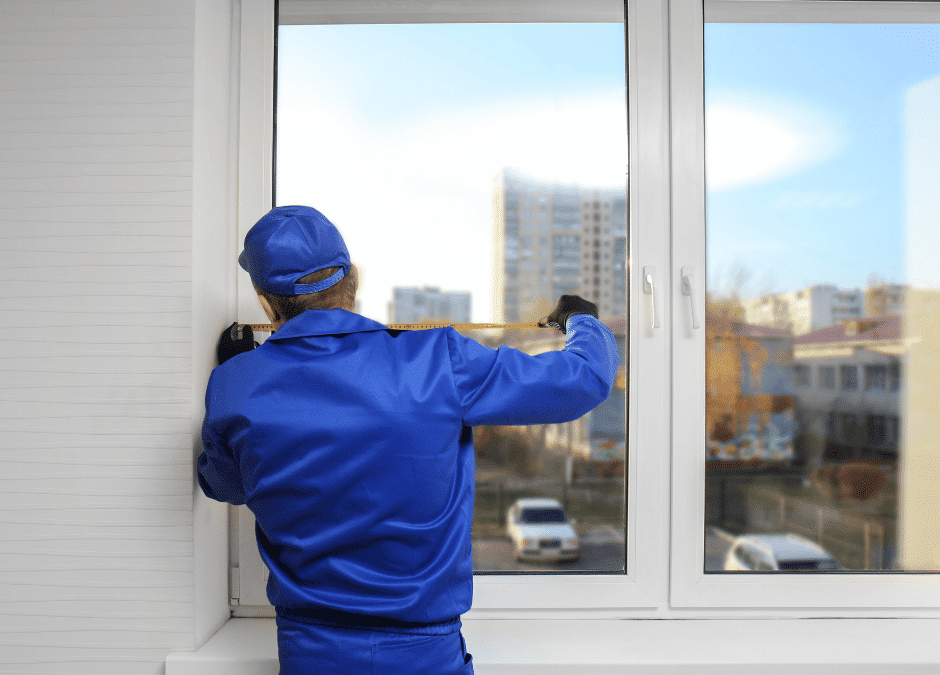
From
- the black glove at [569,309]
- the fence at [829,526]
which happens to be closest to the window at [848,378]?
the fence at [829,526]

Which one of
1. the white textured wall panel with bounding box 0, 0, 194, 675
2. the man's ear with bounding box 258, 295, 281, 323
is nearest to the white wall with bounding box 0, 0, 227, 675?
the white textured wall panel with bounding box 0, 0, 194, 675

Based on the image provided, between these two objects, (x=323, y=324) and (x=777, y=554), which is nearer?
(x=323, y=324)

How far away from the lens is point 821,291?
57.5 inches

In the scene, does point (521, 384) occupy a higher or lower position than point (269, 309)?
lower

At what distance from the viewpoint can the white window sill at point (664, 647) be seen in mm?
1193

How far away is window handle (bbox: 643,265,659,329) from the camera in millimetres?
1375

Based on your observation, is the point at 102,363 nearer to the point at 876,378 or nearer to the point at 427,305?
the point at 427,305

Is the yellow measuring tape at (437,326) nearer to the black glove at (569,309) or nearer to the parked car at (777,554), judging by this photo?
the black glove at (569,309)

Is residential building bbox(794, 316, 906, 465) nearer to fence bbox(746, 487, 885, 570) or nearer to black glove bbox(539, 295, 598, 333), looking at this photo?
fence bbox(746, 487, 885, 570)

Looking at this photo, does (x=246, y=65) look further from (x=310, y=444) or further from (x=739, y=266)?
(x=739, y=266)

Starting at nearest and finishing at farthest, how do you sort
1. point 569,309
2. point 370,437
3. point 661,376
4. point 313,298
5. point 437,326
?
point 370,437, point 313,298, point 569,309, point 437,326, point 661,376

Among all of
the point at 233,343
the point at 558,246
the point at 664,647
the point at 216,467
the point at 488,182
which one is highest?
the point at 488,182

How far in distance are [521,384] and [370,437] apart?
0.78ft

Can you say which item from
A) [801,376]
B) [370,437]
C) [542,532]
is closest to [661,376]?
[801,376]
